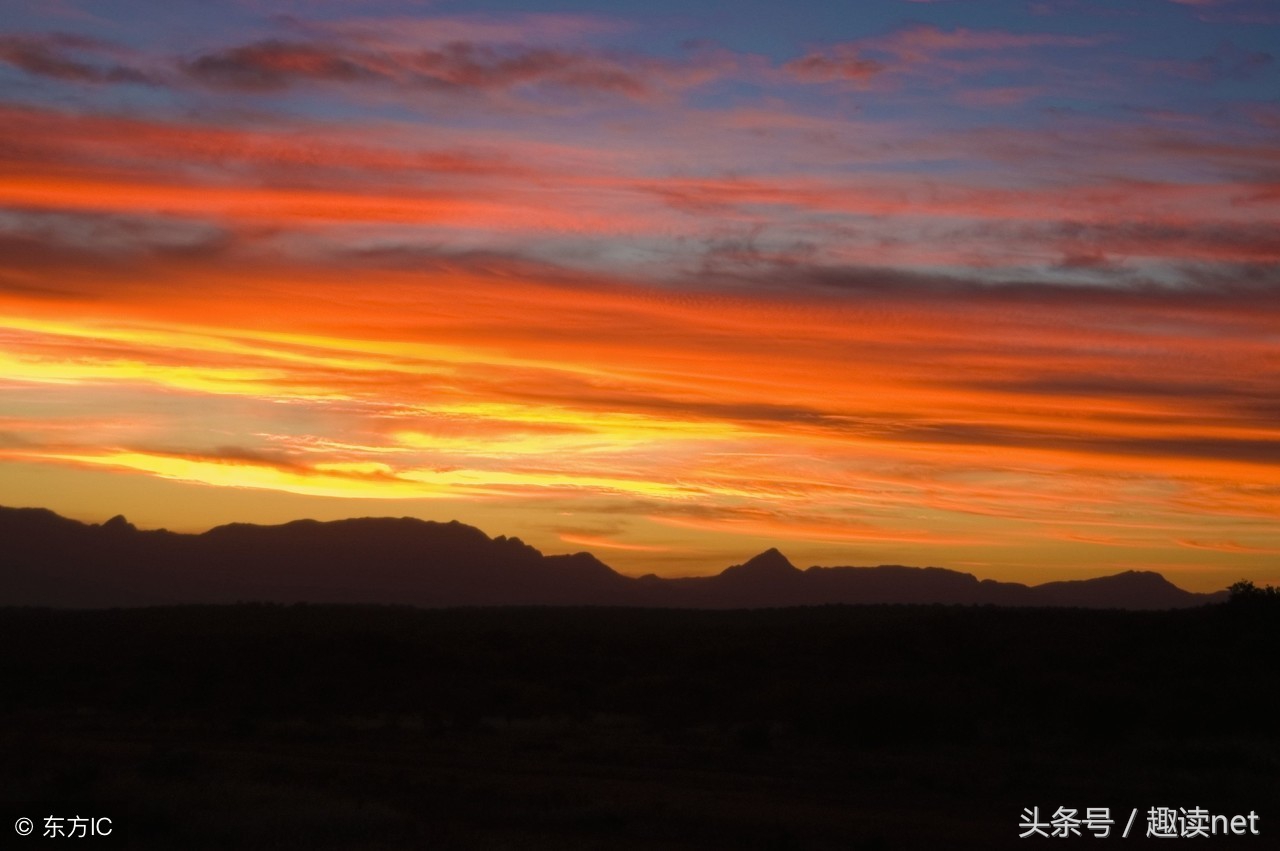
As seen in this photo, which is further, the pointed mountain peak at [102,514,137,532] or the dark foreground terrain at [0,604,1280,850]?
the pointed mountain peak at [102,514,137,532]

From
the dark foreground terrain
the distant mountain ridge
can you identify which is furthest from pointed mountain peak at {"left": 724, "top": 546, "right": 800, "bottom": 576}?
the dark foreground terrain

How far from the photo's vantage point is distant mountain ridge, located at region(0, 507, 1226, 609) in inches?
6393

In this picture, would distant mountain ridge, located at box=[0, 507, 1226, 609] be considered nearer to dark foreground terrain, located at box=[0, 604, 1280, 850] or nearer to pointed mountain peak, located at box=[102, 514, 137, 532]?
pointed mountain peak, located at box=[102, 514, 137, 532]

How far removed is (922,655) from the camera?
121 feet

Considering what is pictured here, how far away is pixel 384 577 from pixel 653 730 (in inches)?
6104

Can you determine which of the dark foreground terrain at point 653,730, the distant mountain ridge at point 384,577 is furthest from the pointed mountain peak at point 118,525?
the dark foreground terrain at point 653,730

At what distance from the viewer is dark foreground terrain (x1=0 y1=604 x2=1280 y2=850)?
14.5m

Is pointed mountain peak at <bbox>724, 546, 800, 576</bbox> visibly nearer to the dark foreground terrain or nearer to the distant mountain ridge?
the distant mountain ridge

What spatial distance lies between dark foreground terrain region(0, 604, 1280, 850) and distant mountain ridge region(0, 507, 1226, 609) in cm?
11664

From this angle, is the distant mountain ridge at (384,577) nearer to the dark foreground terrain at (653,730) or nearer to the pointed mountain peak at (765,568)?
the pointed mountain peak at (765,568)

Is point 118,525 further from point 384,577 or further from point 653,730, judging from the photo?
point 653,730

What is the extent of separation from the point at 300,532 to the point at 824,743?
182880 millimetres

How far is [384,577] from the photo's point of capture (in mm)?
176125

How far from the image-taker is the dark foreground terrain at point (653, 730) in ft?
47.5
